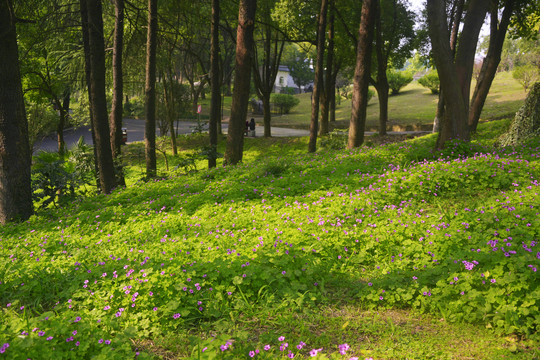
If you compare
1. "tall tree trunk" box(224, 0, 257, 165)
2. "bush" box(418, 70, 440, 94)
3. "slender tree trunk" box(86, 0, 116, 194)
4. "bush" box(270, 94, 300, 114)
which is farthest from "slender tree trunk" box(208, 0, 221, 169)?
"bush" box(418, 70, 440, 94)

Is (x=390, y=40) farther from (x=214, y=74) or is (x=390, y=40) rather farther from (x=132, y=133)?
(x=132, y=133)

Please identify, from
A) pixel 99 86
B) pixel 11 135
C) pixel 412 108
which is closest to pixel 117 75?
pixel 99 86

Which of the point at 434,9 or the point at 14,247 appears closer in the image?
the point at 14,247

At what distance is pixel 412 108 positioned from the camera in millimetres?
37875

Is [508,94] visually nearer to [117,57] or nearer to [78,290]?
[117,57]

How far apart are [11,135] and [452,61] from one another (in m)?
10.3

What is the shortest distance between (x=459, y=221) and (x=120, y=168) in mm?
11161

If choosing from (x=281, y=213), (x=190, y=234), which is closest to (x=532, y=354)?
(x=281, y=213)

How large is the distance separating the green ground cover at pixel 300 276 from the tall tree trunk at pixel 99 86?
3.80 m

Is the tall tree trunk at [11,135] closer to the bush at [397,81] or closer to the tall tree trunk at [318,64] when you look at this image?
the tall tree trunk at [318,64]

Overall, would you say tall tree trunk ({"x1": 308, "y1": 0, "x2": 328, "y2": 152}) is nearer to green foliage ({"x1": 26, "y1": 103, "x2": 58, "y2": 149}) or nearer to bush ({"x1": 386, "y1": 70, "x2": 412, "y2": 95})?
green foliage ({"x1": 26, "y1": 103, "x2": 58, "y2": 149})

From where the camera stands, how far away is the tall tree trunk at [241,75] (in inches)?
425

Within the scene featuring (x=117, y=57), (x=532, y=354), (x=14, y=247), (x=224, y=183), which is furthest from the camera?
(x=117, y=57)

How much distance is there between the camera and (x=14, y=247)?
19.6 feet
